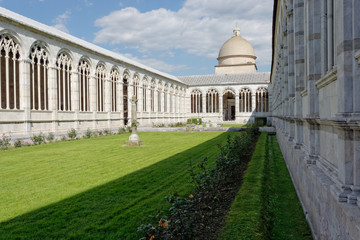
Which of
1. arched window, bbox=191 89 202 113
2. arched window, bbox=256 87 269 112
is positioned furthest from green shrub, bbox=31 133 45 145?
arched window, bbox=256 87 269 112

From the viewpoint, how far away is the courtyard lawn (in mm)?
4512

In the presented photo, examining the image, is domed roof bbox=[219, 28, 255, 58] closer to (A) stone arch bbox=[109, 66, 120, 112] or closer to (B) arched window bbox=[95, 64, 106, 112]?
(A) stone arch bbox=[109, 66, 120, 112]

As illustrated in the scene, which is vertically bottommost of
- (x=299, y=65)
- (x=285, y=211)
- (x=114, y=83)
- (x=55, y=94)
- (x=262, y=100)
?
(x=285, y=211)

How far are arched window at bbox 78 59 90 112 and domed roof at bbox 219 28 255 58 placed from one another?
35385 mm

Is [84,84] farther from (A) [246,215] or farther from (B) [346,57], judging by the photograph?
(B) [346,57]

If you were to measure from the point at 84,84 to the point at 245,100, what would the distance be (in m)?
28.7

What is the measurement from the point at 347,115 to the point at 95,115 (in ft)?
78.6

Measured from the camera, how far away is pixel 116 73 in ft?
95.1

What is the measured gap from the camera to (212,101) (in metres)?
48.0

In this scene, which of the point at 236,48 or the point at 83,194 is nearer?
the point at 83,194

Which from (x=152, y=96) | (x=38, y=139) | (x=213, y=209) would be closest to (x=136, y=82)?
(x=152, y=96)

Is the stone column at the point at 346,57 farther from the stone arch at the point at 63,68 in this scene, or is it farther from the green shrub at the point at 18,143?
the stone arch at the point at 63,68

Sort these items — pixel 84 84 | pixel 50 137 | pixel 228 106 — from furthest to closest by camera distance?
pixel 228 106, pixel 84 84, pixel 50 137

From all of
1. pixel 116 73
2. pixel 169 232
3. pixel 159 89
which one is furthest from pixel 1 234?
pixel 159 89
